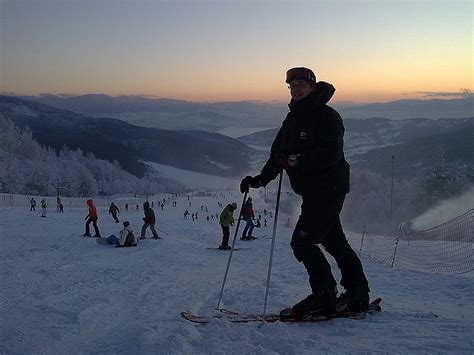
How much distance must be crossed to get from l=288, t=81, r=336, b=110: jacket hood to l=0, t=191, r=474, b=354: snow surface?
1982 mm

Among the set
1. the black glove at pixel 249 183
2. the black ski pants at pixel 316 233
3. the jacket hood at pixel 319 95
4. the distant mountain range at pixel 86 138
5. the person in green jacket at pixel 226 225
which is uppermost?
the jacket hood at pixel 319 95

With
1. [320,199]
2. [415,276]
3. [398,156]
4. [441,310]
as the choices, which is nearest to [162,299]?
[320,199]

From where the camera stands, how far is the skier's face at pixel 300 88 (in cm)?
418

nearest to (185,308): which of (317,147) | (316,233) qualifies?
(316,233)

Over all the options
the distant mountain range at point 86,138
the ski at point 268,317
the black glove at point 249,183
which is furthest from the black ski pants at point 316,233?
the distant mountain range at point 86,138

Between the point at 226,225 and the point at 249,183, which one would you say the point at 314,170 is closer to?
the point at 249,183

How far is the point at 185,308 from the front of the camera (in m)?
4.75

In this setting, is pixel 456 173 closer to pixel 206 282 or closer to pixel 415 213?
pixel 415 213

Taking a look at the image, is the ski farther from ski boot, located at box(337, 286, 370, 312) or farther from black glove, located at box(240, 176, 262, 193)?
black glove, located at box(240, 176, 262, 193)

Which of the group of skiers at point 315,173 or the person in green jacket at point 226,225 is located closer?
the group of skiers at point 315,173

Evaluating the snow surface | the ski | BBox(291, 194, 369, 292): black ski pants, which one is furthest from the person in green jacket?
BBox(291, 194, 369, 292): black ski pants

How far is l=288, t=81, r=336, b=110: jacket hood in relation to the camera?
4113 millimetres

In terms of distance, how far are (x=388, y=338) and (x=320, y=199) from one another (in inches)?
49.9

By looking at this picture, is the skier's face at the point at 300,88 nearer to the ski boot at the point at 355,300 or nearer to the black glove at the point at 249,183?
the black glove at the point at 249,183
